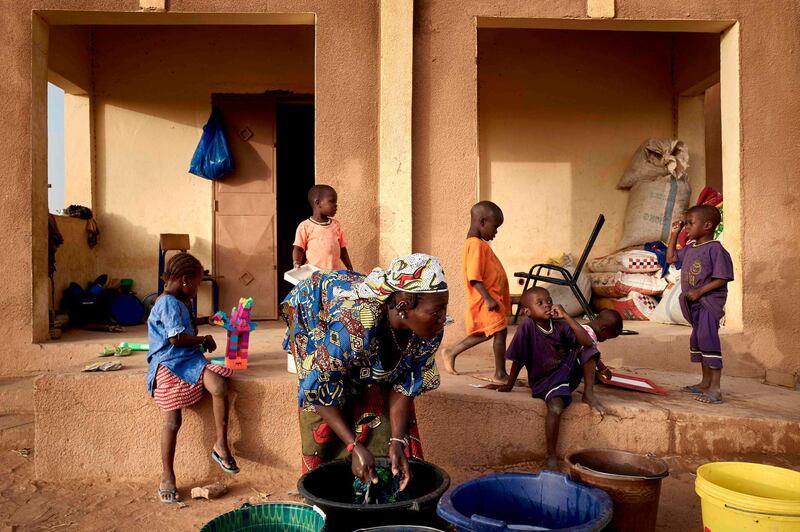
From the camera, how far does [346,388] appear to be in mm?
2641

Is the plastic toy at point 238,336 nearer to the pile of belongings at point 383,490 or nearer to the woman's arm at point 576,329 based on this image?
the pile of belongings at point 383,490

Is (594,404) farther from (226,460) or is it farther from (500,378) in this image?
(226,460)

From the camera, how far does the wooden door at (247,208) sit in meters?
7.01

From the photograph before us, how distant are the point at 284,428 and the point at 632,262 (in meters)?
4.26

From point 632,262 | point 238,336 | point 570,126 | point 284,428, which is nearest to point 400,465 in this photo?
point 284,428

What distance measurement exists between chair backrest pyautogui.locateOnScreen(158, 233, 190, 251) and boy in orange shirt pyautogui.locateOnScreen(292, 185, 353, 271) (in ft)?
7.74

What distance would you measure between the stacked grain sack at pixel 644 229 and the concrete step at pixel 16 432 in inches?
209

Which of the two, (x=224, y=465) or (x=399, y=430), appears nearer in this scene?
(x=399, y=430)

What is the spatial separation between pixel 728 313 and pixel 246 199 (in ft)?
16.1

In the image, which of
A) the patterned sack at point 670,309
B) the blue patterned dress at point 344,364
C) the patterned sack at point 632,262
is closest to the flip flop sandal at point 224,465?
the blue patterned dress at point 344,364

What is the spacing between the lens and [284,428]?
3.92 metres

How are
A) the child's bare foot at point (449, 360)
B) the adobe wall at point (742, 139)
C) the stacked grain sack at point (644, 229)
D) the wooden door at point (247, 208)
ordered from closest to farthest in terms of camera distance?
1. the child's bare foot at point (449, 360)
2. the adobe wall at point (742, 139)
3. the stacked grain sack at point (644, 229)
4. the wooden door at point (247, 208)

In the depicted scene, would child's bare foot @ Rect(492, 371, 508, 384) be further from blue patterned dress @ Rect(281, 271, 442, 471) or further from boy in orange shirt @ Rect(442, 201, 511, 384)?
blue patterned dress @ Rect(281, 271, 442, 471)

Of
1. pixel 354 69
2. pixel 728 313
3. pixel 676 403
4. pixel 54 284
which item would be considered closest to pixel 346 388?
pixel 676 403
